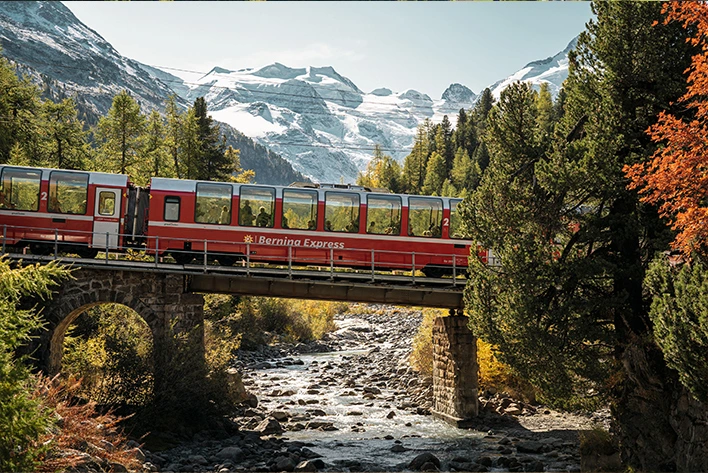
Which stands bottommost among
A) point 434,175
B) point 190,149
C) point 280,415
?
point 280,415

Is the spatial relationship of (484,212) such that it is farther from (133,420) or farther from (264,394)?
(264,394)

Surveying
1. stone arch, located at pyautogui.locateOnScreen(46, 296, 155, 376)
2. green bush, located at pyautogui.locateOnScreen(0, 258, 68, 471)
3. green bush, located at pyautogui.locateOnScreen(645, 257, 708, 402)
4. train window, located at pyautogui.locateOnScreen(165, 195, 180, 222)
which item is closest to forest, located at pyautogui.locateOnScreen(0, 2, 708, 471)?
green bush, located at pyautogui.locateOnScreen(645, 257, 708, 402)

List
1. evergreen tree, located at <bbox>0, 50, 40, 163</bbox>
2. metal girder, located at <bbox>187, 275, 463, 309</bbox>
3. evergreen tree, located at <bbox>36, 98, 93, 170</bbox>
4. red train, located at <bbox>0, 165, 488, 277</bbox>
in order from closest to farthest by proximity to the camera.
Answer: metal girder, located at <bbox>187, 275, 463, 309</bbox>
red train, located at <bbox>0, 165, 488, 277</bbox>
evergreen tree, located at <bbox>0, 50, 40, 163</bbox>
evergreen tree, located at <bbox>36, 98, 93, 170</bbox>

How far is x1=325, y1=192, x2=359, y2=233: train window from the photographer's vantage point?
24406 mm

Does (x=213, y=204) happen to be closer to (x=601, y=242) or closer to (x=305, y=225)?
(x=305, y=225)

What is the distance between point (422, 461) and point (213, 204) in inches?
449

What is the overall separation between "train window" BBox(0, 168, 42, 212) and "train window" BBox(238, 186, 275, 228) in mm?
6716

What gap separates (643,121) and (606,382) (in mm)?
5461

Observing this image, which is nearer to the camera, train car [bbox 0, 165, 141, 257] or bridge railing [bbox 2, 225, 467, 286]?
bridge railing [bbox 2, 225, 467, 286]

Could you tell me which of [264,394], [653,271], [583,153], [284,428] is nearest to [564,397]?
[653,271]

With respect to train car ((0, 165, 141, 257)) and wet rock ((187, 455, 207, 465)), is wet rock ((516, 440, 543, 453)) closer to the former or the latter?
wet rock ((187, 455, 207, 465))

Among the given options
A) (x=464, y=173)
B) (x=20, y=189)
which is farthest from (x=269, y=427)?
(x=464, y=173)

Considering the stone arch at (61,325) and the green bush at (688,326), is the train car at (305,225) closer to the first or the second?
the stone arch at (61,325)

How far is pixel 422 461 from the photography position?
17.5 meters
